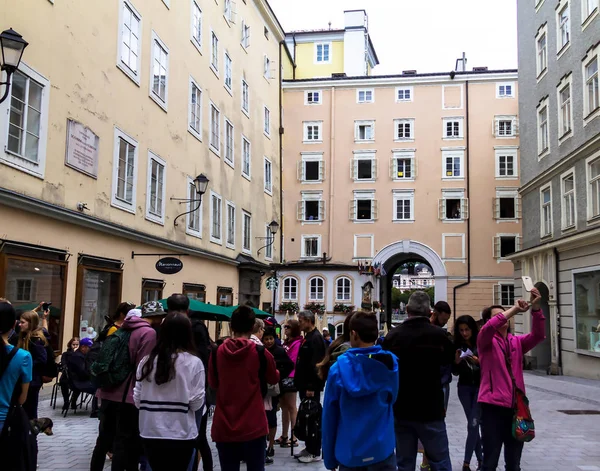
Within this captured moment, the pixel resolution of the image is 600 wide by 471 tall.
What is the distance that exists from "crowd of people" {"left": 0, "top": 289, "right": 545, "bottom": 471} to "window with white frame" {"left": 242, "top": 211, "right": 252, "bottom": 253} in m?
23.8

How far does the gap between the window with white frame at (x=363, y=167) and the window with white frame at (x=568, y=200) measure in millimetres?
19158

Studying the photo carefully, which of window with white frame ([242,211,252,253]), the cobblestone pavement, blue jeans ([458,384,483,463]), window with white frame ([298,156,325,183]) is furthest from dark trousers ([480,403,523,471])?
window with white frame ([298,156,325,183])

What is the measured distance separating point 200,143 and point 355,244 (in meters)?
18.4

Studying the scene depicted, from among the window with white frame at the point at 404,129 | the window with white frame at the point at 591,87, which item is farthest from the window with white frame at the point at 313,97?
the window with white frame at the point at 591,87

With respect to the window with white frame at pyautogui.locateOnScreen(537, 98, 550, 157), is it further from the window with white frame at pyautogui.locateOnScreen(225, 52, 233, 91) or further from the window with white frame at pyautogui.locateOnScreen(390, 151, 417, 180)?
the window with white frame at pyautogui.locateOnScreen(390, 151, 417, 180)

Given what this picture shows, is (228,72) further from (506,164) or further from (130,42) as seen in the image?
(506,164)

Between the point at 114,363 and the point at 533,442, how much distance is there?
676 cm

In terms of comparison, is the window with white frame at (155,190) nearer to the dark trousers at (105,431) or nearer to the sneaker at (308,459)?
the sneaker at (308,459)

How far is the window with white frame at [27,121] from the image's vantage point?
42.6ft

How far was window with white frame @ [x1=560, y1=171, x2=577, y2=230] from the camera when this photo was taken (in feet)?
72.6

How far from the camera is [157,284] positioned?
20.2 meters

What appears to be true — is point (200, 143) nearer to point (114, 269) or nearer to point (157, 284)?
point (157, 284)

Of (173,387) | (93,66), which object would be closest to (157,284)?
(93,66)

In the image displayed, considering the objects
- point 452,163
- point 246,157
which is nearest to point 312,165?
point 452,163
